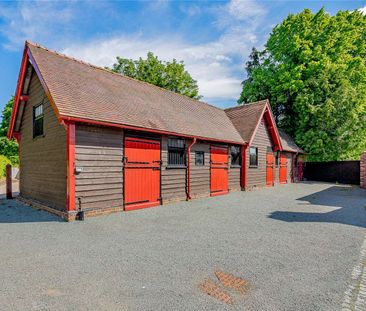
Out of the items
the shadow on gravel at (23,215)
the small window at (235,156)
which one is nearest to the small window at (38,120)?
the shadow on gravel at (23,215)

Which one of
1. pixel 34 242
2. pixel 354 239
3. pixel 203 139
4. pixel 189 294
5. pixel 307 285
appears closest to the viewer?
pixel 189 294

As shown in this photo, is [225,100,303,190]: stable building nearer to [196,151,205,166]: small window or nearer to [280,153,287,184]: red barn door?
[280,153,287,184]: red barn door

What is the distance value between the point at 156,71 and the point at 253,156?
66.7 feet

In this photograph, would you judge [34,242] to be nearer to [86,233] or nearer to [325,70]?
[86,233]

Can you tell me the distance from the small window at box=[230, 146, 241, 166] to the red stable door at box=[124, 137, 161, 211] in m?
5.98

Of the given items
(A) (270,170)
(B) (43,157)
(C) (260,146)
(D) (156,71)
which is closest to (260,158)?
(C) (260,146)

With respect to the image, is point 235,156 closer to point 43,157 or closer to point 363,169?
point 363,169

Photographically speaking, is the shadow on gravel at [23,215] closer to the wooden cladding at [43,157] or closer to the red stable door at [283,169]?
the wooden cladding at [43,157]

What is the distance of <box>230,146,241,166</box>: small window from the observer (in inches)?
543

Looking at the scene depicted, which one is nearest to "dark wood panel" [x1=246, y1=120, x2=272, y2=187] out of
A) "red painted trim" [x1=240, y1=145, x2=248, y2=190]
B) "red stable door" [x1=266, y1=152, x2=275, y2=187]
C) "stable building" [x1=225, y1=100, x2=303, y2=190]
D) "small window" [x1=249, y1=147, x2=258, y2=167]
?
"stable building" [x1=225, y1=100, x2=303, y2=190]

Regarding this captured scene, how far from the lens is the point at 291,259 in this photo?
13.3 feet

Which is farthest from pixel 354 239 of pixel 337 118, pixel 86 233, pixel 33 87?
pixel 337 118

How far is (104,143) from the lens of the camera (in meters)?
7.57

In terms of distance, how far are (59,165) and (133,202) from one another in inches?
109
